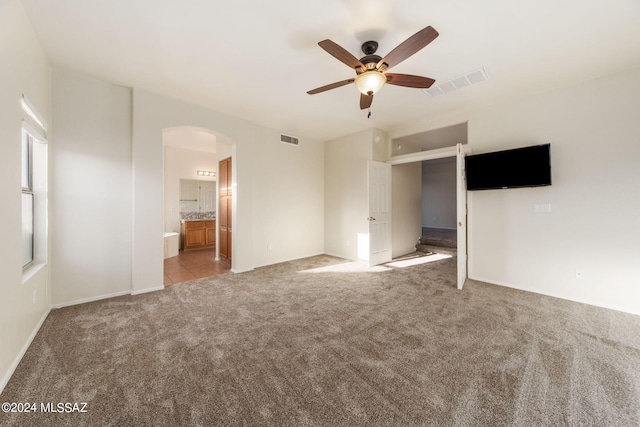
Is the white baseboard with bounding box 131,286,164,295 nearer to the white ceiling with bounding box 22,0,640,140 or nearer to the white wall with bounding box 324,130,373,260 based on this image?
the white ceiling with bounding box 22,0,640,140

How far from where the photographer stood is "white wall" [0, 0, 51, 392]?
5.83 feet

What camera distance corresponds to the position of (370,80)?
2488mm

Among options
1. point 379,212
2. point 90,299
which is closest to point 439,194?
point 379,212

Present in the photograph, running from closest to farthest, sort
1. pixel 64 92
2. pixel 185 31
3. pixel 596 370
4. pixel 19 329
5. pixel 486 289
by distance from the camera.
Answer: pixel 596 370
pixel 19 329
pixel 185 31
pixel 64 92
pixel 486 289

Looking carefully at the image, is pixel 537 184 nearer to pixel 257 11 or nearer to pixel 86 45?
pixel 257 11

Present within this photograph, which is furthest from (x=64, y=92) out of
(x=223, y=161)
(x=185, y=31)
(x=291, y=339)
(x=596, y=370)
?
(x=596, y=370)

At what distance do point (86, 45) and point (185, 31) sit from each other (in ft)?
3.92

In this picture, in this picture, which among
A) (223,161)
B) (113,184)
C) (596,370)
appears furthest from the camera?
(223,161)

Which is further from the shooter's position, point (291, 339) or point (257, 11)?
point (291, 339)

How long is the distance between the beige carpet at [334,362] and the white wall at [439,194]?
7.02 m

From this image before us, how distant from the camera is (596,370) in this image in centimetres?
189

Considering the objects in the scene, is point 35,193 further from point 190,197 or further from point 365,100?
point 190,197

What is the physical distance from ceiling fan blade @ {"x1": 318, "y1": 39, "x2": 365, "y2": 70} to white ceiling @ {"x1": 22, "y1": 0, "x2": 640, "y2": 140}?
28 cm

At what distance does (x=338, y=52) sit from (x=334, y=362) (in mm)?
2659
